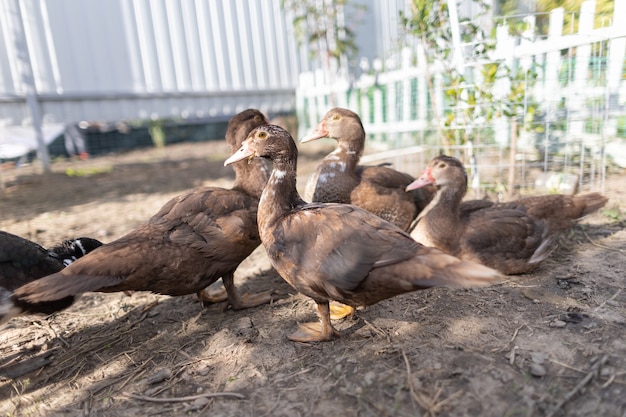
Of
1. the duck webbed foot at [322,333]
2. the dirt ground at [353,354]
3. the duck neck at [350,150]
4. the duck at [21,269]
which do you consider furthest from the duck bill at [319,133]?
the duck at [21,269]

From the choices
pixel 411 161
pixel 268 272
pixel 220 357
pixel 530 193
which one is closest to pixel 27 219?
pixel 268 272

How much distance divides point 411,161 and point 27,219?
6.25 metres

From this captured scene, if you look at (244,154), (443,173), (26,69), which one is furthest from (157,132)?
(443,173)

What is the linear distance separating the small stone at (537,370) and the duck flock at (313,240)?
0.54 metres

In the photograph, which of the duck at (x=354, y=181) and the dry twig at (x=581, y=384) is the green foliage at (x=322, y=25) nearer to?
the duck at (x=354, y=181)

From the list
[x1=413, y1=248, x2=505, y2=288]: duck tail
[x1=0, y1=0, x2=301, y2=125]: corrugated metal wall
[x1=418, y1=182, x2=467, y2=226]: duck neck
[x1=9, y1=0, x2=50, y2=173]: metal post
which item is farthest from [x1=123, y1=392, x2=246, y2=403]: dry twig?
[x1=0, y1=0, x2=301, y2=125]: corrugated metal wall

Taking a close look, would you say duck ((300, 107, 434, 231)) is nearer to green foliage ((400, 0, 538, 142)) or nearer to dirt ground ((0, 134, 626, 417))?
dirt ground ((0, 134, 626, 417))

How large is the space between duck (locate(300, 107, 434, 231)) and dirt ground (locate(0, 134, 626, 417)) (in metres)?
1.03

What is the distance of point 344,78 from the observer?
11.7 meters

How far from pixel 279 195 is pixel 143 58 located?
963cm

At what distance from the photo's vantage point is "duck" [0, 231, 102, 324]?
97.7 inches

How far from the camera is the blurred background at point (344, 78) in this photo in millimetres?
4926

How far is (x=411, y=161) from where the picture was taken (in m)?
7.49

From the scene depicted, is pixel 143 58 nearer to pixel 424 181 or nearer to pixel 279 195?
pixel 424 181
